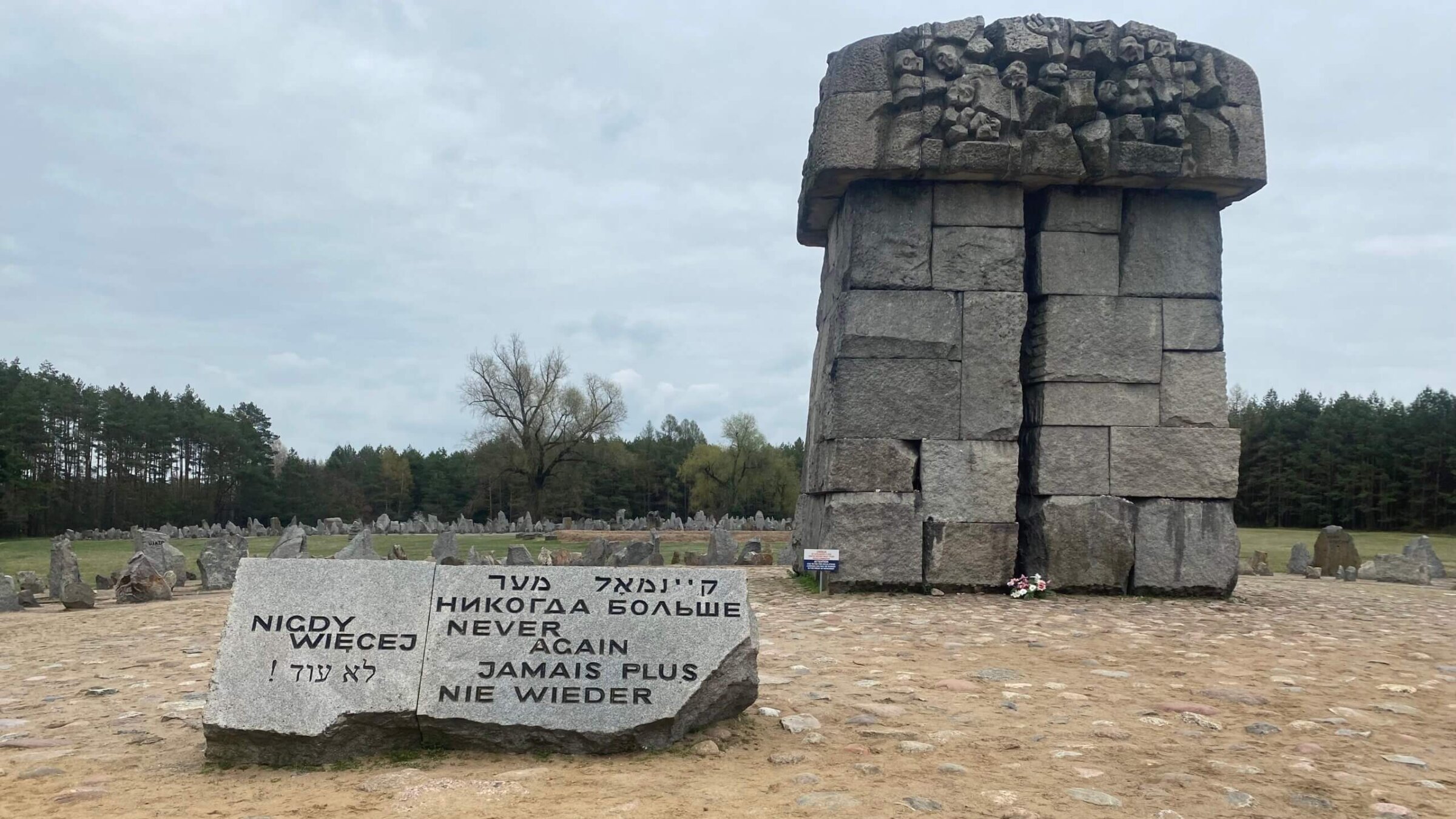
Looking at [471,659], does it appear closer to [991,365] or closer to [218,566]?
[991,365]

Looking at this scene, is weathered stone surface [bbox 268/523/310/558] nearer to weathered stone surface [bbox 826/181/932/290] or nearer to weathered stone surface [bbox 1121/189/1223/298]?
weathered stone surface [bbox 826/181/932/290]

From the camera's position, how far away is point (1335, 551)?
14.7m

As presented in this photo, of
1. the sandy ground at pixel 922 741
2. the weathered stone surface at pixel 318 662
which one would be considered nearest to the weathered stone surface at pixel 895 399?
the sandy ground at pixel 922 741

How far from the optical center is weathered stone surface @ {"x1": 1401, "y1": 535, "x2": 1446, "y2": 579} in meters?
13.7

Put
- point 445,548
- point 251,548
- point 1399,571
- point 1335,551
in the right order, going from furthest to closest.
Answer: point 251,548, point 1335,551, point 445,548, point 1399,571

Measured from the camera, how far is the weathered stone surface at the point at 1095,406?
935 cm

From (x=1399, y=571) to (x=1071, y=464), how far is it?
284 inches

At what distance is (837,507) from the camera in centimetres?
911

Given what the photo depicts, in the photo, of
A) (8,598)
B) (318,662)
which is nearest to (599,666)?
(318,662)

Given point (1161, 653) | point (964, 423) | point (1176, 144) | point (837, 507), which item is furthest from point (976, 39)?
point (1161, 653)

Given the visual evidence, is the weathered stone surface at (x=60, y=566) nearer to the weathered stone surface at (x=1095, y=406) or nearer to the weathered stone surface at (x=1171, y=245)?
→ the weathered stone surface at (x=1095, y=406)

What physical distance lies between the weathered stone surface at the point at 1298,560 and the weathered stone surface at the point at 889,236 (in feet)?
30.3

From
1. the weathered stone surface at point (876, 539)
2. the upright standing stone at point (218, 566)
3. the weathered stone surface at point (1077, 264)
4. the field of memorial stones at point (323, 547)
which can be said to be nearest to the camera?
the weathered stone surface at point (876, 539)

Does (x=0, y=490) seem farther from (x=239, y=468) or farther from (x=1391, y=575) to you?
(x=1391, y=575)
